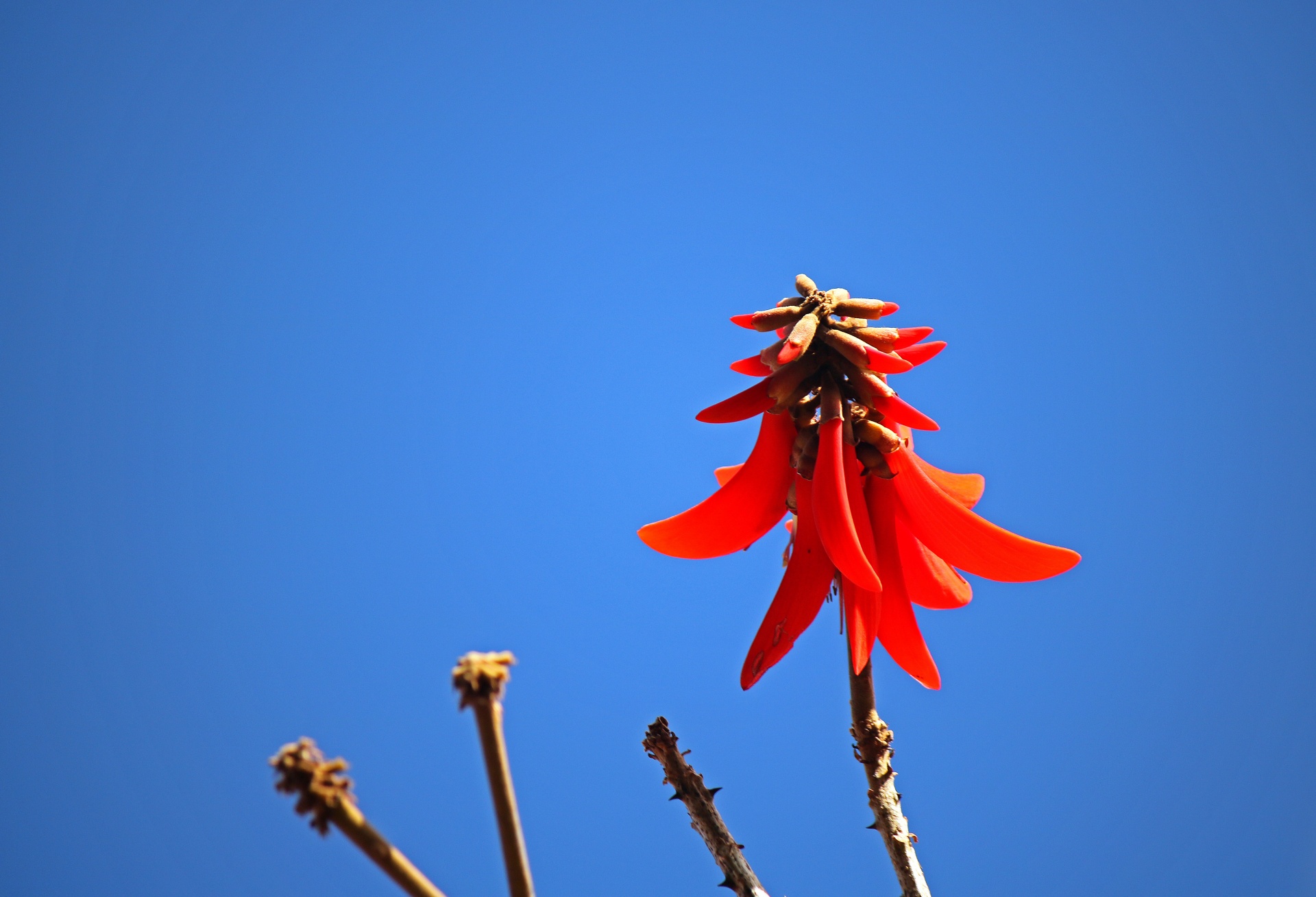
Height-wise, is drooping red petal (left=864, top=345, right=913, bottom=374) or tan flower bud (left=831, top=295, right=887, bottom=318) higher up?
tan flower bud (left=831, top=295, right=887, bottom=318)

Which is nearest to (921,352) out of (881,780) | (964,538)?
(964,538)

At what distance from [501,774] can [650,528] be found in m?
0.36

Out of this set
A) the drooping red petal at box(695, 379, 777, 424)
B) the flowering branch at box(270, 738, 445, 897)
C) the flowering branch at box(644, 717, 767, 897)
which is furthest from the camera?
the drooping red petal at box(695, 379, 777, 424)

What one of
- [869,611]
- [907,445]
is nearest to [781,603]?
[869,611]

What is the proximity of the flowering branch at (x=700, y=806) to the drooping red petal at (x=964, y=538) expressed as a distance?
0.94ft

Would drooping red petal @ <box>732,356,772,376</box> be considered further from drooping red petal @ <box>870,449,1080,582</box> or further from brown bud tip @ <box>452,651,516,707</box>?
brown bud tip @ <box>452,651,516,707</box>

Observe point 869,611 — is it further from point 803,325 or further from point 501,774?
point 501,774

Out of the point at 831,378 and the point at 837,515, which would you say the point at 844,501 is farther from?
the point at 831,378

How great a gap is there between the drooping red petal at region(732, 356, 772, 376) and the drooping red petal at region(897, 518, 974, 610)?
0.18 metres

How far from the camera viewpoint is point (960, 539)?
0.81m

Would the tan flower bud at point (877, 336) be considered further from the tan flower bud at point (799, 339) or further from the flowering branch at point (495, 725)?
the flowering branch at point (495, 725)

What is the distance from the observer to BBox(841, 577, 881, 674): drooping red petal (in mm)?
779

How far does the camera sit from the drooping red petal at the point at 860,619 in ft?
2.56

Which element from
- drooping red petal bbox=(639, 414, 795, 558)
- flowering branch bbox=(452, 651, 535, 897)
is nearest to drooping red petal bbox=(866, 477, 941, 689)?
drooping red petal bbox=(639, 414, 795, 558)
